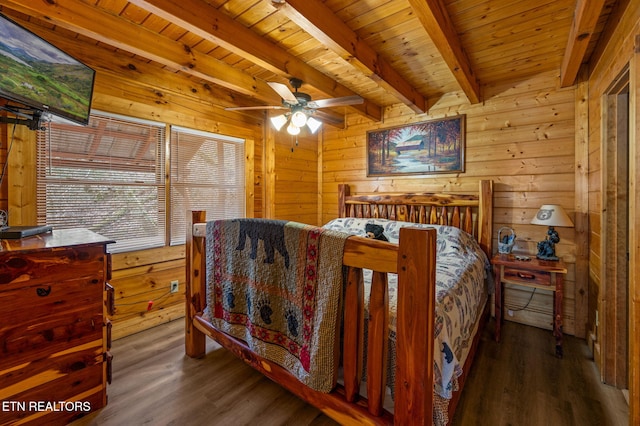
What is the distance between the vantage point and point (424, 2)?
4.88 feet

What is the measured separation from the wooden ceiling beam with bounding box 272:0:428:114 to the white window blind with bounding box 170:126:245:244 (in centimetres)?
181

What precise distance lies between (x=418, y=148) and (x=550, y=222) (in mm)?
1536

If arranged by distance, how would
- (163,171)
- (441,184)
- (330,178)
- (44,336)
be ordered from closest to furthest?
(44,336) → (163,171) → (441,184) → (330,178)

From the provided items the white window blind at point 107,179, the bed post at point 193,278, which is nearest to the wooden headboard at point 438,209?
the bed post at point 193,278

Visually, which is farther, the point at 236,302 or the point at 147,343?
the point at 147,343

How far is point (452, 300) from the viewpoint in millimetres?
1528

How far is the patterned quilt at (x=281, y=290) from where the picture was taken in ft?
4.01

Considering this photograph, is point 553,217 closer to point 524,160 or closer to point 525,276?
point 525,276

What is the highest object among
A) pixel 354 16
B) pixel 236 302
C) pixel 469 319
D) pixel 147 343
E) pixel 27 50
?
pixel 354 16

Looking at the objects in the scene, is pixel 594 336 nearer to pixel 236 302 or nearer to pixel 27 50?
pixel 236 302

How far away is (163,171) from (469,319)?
292 cm

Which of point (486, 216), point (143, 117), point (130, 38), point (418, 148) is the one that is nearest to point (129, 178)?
point (143, 117)

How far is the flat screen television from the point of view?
4.69ft

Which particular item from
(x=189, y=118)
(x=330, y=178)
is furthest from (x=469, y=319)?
(x=189, y=118)
